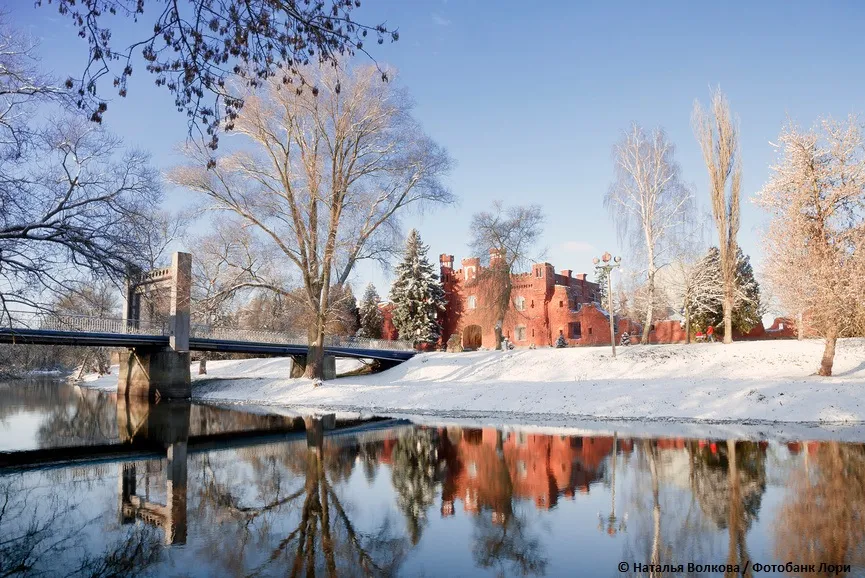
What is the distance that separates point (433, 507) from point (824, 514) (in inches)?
190

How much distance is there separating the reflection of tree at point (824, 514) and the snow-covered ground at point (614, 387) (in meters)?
7.35

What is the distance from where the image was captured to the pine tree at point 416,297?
52247 mm

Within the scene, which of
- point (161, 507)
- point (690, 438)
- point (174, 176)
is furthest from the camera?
point (174, 176)

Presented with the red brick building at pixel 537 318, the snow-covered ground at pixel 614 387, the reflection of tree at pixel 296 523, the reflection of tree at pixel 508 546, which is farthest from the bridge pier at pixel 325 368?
the reflection of tree at pixel 508 546

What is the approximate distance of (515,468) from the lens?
36.7 ft

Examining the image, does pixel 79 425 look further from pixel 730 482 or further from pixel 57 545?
pixel 730 482

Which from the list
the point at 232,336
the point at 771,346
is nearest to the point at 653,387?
the point at 771,346

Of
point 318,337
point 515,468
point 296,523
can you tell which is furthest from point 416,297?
point 296,523

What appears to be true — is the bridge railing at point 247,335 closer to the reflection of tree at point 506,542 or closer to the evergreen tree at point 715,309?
the evergreen tree at point 715,309

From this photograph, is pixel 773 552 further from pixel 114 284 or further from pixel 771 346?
pixel 771 346

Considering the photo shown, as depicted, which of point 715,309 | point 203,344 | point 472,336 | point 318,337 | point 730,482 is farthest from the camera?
point 472,336

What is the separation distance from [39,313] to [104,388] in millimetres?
43998

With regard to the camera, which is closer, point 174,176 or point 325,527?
point 325,527

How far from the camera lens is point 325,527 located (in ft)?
23.9
